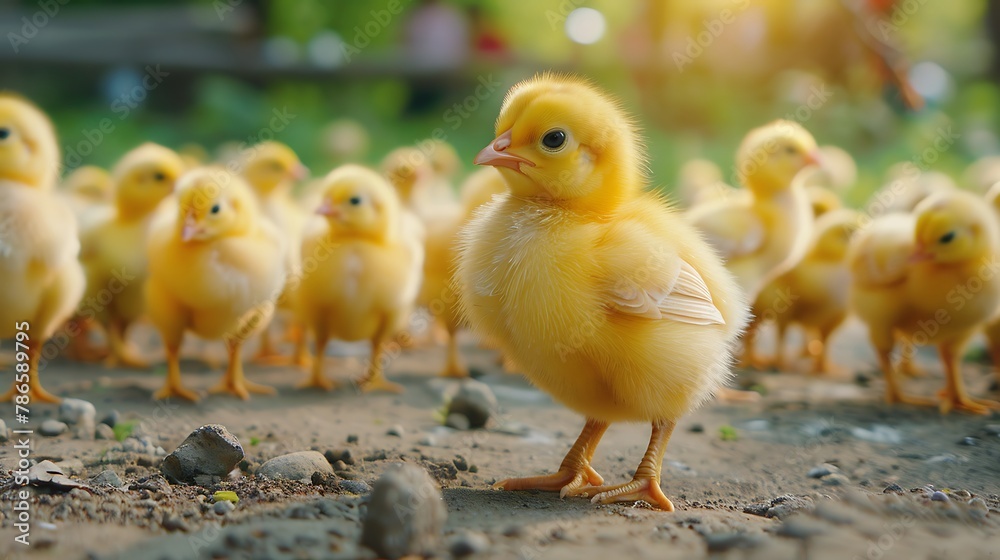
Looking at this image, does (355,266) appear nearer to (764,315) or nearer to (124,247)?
(124,247)

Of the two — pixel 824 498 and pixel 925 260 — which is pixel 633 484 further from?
pixel 925 260

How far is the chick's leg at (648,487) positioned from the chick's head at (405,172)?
12.5 feet

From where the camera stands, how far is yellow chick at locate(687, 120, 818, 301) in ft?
18.0

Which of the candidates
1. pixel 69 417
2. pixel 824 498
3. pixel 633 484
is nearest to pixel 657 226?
pixel 633 484

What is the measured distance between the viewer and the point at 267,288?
188 inches

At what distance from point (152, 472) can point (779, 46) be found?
1442cm

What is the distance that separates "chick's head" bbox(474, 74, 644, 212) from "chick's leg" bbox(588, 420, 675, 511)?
2.83ft

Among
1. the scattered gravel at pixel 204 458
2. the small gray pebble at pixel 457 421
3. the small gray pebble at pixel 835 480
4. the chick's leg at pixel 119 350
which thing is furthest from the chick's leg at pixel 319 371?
the small gray pebble at pixel 835 480

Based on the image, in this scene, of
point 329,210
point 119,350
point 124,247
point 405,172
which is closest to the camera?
point 329,210

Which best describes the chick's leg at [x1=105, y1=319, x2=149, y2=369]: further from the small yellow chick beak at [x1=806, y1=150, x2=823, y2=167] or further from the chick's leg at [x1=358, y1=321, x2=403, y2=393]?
the small yellow chick beak at [x1=806, y1=150, x2=823, y2=167]

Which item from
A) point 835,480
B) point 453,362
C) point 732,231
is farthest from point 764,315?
point 835,480

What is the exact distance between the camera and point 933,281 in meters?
4.74

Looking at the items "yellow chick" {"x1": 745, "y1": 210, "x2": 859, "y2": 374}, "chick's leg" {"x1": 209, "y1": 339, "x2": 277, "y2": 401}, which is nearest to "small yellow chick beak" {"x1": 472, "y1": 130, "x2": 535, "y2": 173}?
"chick's leg" {"x1": 209, "y1": 339, "x2": 277, "y2": 401}

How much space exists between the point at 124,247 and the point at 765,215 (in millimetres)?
3863
